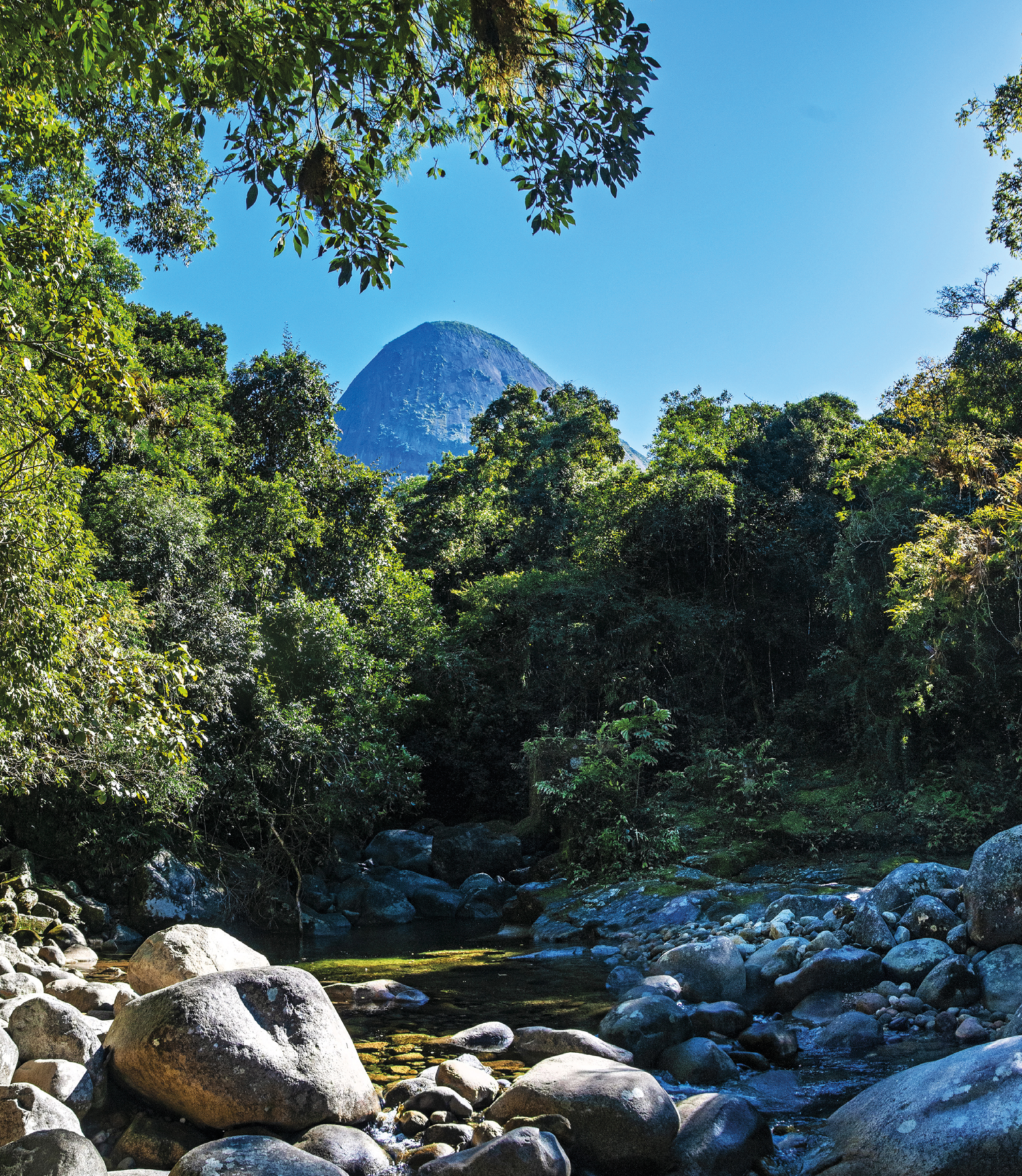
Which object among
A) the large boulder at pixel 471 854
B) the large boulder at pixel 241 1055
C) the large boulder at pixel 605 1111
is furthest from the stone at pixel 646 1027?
the large boulder at pixel 471 854

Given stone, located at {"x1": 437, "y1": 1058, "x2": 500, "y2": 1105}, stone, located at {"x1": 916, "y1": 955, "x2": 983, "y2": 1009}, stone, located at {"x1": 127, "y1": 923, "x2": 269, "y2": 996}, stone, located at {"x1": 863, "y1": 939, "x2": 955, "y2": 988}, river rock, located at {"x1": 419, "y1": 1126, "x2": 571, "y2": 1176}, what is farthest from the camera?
stone, located at {"x1": 863, "y1": 939, "x2": 955, "y2": 988}

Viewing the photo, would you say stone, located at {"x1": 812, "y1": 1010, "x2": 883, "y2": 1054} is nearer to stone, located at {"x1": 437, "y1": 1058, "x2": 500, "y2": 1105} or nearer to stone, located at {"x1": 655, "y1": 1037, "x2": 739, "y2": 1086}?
stone, located at {"x1": 655, "y1": 1037, "x2": 739, "y2": 1086}

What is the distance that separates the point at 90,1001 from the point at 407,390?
14246cm

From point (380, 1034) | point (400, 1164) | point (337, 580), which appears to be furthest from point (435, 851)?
point (400, 1164)

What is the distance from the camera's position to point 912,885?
8.56 metres

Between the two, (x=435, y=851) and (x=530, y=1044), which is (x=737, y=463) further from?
(x=530, y=1044)

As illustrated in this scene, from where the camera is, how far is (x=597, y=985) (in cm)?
844

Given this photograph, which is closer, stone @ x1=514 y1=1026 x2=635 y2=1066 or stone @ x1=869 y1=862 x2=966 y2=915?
stone @ x1=514 y1=1026 x2=635 y2=1066

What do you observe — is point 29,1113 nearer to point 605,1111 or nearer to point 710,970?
point 605,1111

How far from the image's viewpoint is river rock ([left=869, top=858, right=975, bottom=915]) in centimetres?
845

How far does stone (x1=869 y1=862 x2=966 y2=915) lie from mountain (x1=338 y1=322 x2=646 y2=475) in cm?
11291

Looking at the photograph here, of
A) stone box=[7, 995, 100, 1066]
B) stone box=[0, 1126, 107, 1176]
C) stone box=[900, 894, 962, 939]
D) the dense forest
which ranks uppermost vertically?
the dense forest

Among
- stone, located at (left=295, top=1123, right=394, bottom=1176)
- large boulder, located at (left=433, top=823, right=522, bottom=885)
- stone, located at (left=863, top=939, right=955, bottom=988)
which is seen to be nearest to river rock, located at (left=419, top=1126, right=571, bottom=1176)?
stone, located at (left=295, top=1123, right=394, bottom=1176)

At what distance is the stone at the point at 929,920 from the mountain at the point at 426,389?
372ft
